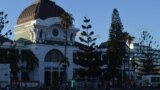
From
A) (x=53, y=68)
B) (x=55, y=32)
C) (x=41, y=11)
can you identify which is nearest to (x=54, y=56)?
(x=53, y=68)

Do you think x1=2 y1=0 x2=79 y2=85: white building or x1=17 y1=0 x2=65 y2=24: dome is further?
x1=17 y1=0 x2=65 y2=24: dome

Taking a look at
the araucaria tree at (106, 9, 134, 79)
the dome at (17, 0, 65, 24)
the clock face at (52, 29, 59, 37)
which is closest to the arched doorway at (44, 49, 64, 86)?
the clock face at (52, 29, 59, 37)

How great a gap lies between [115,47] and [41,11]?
15470mm

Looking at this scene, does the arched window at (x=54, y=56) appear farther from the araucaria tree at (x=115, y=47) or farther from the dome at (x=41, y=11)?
the araucaria tree at (x=115, y=47)

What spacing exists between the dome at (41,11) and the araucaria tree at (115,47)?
10426 mm

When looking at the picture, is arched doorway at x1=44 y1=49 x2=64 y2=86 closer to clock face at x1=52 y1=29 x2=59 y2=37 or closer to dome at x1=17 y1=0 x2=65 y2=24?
clock face at x1=52 y1=29 x2=59 y2=37

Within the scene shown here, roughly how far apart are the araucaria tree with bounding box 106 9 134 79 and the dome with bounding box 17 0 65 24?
10426 millimetres

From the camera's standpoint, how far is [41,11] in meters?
85.1

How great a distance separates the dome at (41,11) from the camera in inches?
3332

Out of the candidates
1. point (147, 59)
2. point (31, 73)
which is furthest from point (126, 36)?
point (31, 73)

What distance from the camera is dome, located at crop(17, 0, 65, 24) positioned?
84.6 m

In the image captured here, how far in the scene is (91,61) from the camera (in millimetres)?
75125

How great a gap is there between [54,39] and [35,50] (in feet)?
16.8

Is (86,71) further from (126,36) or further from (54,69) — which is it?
(126,36)
